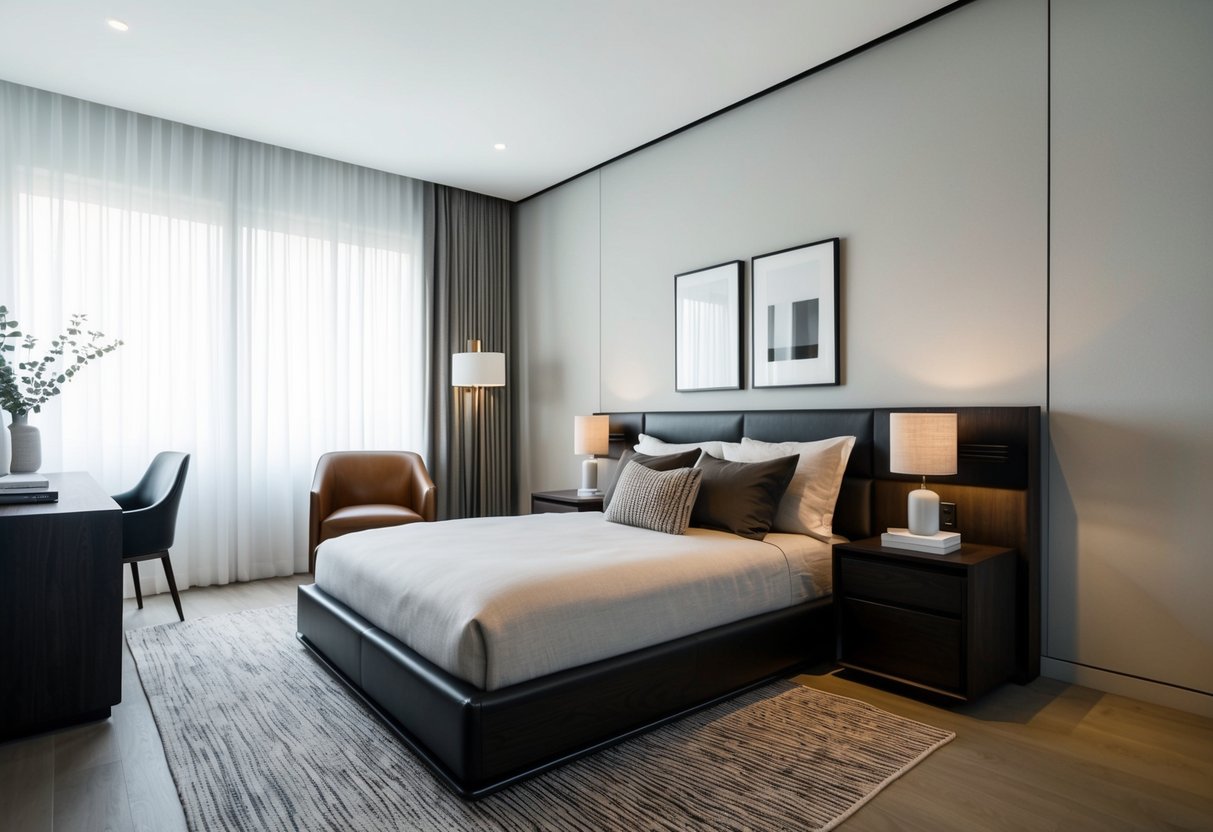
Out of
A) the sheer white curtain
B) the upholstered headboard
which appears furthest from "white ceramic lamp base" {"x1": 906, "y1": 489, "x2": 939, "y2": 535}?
the sheer white curtain

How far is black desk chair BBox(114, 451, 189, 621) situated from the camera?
3.29 metres

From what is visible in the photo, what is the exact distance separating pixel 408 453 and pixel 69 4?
2.89m

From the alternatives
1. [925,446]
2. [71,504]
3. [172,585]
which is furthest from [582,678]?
[172,585]

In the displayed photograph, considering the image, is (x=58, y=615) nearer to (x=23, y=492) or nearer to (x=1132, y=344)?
(x=23, y=492)

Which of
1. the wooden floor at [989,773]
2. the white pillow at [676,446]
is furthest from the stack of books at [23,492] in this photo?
the white pillow at [676,446]

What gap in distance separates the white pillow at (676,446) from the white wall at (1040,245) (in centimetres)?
41

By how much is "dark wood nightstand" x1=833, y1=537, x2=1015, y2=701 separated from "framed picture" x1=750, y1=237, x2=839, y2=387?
1.12 metres

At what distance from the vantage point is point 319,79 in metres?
3.62

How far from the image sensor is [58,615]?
224 centimetres

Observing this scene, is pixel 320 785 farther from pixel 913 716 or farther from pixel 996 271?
pixel 996 271

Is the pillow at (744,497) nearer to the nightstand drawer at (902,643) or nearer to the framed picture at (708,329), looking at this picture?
the nightstand drawer at (902,643)

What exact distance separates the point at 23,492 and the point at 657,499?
2.42 meters

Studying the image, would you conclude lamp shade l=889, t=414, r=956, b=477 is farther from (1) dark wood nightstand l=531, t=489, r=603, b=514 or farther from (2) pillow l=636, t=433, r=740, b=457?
(1) dark wood nightstand l=531, t=489, r=603, b=514

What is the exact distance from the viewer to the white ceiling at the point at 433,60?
3.02m
